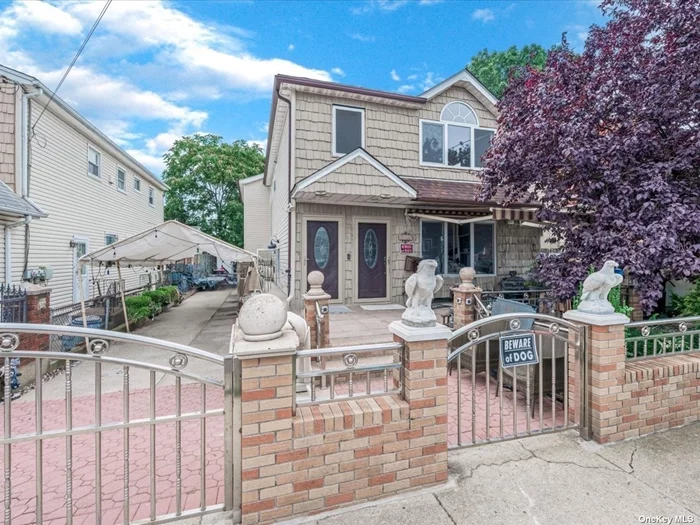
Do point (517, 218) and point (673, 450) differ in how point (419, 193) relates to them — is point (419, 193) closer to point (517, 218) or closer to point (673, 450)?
point (517, 218)

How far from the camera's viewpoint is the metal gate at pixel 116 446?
1895mm

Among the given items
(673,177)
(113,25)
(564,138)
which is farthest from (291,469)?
(113,25)

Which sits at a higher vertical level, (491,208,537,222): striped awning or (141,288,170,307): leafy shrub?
(491,208,537,222): striped awning

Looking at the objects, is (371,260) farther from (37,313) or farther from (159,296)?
(159,296)

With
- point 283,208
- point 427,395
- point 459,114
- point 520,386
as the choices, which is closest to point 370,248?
point 283,208

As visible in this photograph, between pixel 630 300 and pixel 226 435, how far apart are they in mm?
7052

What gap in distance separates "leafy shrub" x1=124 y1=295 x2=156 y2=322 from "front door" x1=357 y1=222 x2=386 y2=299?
20.4 feet

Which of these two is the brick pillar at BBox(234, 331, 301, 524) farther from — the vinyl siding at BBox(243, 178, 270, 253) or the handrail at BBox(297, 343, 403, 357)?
the vinyl siding at BBox(243, 178, 270, 253)

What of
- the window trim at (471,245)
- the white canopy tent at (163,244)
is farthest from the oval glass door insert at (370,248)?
the white canopy tent at (163,244)

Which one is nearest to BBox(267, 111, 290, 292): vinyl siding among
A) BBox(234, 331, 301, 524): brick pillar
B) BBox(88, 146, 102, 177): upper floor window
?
BBox(88, 146, 102, 177): upper floor window

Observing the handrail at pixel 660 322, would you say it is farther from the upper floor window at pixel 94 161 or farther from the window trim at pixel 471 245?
the upper floor window at pixel 94 161

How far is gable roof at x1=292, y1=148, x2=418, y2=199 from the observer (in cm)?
712

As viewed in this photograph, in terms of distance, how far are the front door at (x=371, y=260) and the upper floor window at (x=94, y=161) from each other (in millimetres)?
9905

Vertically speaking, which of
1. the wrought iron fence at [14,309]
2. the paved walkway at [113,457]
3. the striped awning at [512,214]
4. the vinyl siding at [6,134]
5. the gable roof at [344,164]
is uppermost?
the vinyl siding at [6,134]
